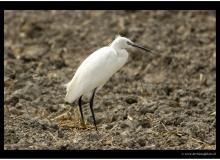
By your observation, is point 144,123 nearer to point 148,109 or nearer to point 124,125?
point 124,125

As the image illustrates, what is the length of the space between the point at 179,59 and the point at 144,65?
599 millimetres

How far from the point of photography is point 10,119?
8688 millimetres

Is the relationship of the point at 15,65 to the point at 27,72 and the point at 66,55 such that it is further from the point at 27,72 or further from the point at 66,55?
the point at 66,55

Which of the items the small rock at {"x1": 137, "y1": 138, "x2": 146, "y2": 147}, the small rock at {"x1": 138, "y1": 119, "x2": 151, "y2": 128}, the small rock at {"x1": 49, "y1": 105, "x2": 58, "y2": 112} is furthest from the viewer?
the small rock at {"x1": 49, "y1": 105, "x2": 58, "y2": 112}

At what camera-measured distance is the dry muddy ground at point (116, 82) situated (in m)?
8.01

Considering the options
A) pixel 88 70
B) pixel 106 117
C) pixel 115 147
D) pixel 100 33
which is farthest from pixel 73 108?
pixel 100 33

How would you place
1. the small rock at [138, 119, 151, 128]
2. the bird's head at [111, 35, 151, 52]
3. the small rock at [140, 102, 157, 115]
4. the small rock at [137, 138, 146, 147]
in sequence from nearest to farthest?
the small rock at [137, 138, 146, 147] → the small rock at [138, 119, 151, 128] → the bird's head at [111, 35, 151, 52] → the small rock at [140, 102, 157, 115]

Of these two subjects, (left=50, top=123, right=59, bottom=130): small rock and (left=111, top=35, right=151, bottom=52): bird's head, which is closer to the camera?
(left=50, top=123, right=59, bottom=130): small rock

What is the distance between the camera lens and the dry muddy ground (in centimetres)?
801

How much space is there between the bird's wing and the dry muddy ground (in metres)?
0.47

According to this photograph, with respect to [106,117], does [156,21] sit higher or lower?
higher

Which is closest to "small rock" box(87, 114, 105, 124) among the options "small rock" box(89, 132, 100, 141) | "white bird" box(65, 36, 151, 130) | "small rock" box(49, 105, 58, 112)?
"white bird" box(65, 36, 151, 130)

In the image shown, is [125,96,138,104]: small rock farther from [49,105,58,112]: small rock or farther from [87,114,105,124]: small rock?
[49,105,58,112]: small rock

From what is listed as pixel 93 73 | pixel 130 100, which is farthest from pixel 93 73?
pixel 130 100
